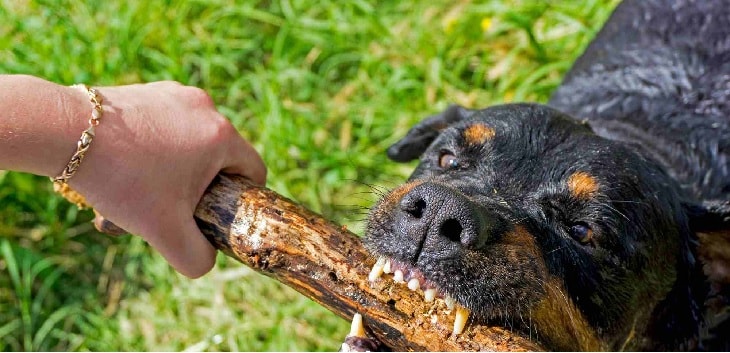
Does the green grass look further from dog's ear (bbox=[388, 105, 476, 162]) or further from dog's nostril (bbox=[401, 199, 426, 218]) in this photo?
dog's nostril (bbox=[401, 199, 426, 218])

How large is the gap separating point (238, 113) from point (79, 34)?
121 cm

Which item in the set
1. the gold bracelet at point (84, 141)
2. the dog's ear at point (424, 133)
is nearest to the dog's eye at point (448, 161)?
the dog's ear at point (424, 133)

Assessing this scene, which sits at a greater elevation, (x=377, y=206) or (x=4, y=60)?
(x=377, y=206)

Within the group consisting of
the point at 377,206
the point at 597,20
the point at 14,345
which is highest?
the point at 597,20

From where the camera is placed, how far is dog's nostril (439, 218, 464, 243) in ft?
9.30

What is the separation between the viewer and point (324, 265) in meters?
3.08

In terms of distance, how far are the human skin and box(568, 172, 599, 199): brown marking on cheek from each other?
1.36 meters

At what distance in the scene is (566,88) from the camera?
5.05 m

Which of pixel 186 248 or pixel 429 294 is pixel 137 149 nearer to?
pixel 186 248

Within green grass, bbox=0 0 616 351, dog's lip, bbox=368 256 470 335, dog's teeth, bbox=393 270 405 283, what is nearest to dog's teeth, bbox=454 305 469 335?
dog's lip, bbox=368 256 470 335

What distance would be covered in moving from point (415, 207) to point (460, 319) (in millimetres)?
431

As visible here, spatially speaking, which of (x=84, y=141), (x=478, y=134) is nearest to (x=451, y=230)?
(x=478, y=134)

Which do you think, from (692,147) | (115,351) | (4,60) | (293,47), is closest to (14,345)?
(115,351)

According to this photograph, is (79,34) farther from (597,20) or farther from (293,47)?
(597,20)
